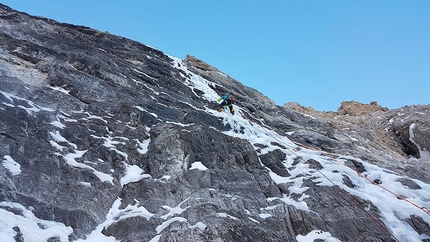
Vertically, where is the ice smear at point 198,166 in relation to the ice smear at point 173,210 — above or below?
above

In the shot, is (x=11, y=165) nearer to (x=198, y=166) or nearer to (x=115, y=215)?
(x=115, y=215)

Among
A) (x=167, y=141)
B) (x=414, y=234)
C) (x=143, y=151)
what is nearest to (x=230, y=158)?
(x=167, y=141)

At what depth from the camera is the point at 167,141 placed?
42.1ft

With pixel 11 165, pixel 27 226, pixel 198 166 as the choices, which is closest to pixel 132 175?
pixel 198 166

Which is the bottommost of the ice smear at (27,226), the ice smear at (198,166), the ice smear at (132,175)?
the ice smear at (27,226)

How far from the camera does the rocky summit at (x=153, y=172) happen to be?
8.91m

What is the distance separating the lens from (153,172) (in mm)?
11461

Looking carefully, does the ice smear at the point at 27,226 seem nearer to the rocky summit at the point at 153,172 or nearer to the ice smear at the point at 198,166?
the rocky summit at the point at 153,172

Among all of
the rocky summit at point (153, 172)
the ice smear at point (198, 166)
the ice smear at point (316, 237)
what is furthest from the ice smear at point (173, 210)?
the ice smear at point (316, 237)

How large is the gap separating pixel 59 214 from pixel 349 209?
28.1 feet

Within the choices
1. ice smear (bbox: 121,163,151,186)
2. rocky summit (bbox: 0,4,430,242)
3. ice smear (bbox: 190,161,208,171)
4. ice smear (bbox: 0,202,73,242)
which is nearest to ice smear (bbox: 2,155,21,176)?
rocky summit (bbox: 0,4,430,242)

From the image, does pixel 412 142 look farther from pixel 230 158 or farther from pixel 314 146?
pixel 230 158

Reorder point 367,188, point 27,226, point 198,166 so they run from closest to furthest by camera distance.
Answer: point 27,226 < point 198,166 < point 367,188

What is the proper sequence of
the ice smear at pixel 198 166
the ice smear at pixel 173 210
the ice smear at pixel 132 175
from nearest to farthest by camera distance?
the ice smear at pixel 173 210 < the ice smear at pixel 132 175 < the ice smear at pixel 198 166
